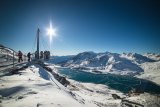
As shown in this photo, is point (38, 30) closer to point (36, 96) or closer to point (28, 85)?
point (28, 85)

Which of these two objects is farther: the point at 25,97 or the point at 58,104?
the point at 25,97

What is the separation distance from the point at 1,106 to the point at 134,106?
47.9 ft

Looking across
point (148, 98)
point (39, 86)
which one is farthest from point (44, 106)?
point (148, 98)

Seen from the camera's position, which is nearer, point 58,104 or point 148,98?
point 58,104

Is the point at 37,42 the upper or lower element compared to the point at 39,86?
upper

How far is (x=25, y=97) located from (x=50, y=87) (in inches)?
137

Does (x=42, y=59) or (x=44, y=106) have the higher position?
(x=42, y=59)

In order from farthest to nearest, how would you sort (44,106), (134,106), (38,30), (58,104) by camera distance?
(38,30), (134,106), (58,104), (44,106)

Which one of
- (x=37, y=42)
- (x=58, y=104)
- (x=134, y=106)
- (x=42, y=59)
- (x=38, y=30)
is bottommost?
(x=134, y=106)

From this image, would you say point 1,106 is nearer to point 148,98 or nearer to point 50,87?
point 50,87

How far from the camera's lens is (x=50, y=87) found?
1405 centimetres

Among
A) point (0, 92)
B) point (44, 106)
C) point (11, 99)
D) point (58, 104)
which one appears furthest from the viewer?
point (0, 92)

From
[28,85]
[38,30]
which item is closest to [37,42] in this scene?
[38,30]

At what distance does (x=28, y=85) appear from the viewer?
1368 centimetres
